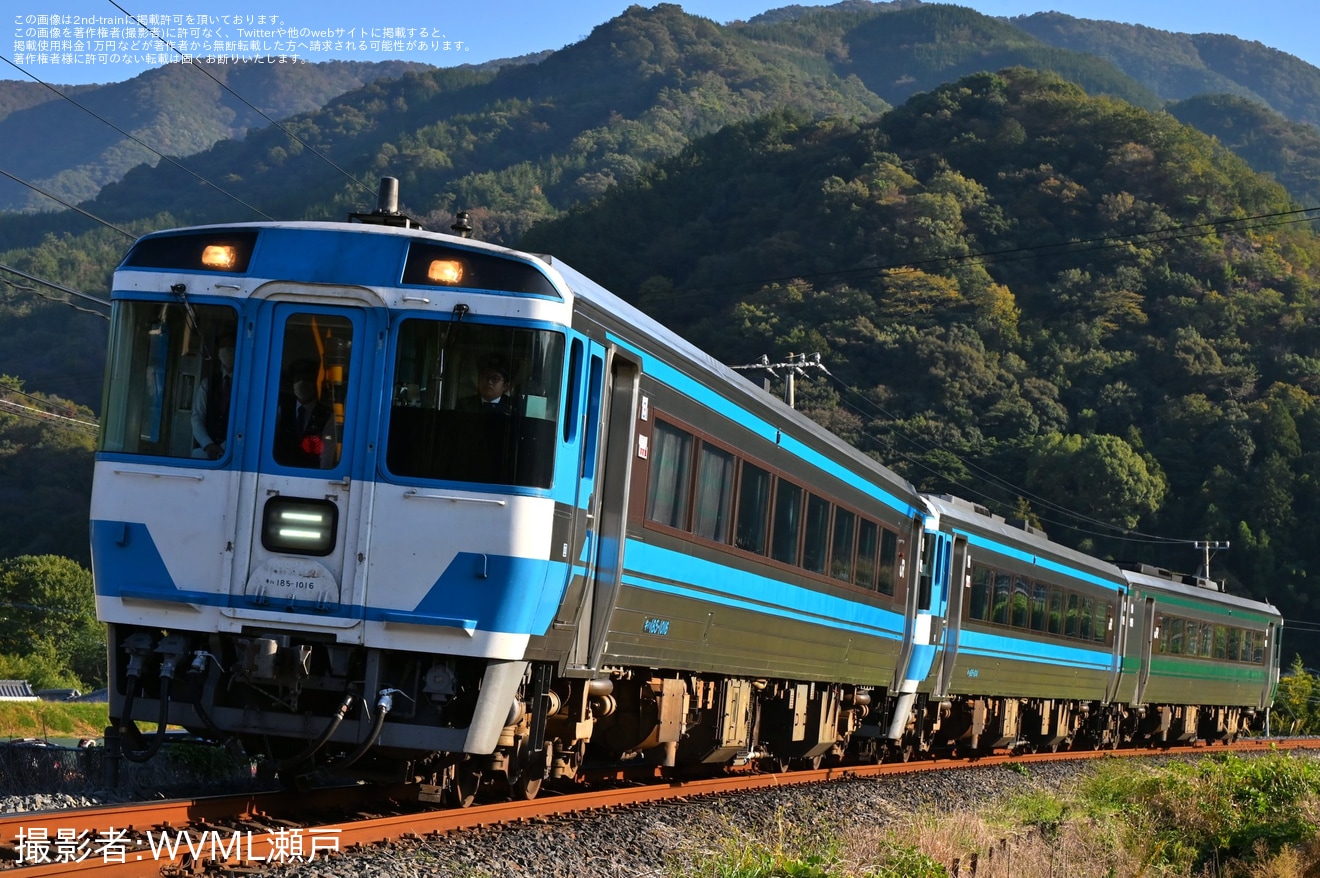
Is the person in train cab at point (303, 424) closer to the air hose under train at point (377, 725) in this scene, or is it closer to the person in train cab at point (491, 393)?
the person in train cab at point (491, 393)

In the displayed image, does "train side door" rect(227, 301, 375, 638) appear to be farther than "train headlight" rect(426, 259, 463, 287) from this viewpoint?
No

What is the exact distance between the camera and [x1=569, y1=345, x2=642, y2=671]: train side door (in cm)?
899

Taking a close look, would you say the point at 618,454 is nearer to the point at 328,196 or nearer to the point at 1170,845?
the point at 1170,845

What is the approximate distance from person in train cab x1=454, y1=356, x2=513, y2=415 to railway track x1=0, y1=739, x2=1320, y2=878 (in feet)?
7.07

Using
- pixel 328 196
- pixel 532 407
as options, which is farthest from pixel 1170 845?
pixel 328 196

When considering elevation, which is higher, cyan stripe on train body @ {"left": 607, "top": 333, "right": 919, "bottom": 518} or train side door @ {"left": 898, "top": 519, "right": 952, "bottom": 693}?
cyan stripe on train body @ {"left": 607, "top": 333, "right": 919, "bottom": 518}

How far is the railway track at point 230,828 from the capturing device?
20.8 feet

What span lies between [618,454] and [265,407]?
7.14ft

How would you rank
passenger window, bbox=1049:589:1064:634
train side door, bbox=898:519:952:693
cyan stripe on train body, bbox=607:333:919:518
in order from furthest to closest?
passenger window, bbox=1049:589:1064:634 → train side door, bbox=898:519:952:693 → cyan stripe on train body, bbox=607:333:919:518

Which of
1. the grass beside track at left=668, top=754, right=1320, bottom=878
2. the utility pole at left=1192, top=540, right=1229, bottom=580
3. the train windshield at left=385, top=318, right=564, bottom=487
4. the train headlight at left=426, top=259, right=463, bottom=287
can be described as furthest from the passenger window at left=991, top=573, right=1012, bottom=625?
the utility pole at left=1192, top=540, right=1229, bottom=580

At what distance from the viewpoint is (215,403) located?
814 centimetres

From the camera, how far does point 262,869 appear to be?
6.75 metres

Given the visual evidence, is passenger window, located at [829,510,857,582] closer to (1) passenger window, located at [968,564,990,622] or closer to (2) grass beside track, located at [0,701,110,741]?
(1) passenger window, located at [968,564,990,622]

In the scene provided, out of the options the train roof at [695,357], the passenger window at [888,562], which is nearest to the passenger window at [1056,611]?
the passenger window at [888,562]
